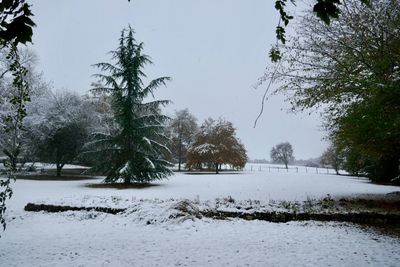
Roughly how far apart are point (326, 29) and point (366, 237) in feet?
22.9

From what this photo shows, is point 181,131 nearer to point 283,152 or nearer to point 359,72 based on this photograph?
point 359,72

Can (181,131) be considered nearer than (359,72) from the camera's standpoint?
No

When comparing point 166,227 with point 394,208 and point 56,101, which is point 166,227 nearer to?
point 394,208

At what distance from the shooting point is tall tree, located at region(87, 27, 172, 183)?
17.2m

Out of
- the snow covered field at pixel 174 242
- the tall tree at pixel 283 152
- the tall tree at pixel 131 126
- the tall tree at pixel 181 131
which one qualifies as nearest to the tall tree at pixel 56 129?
the tall tree at pixel 131 126

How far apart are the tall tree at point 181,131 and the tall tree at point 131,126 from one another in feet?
86.7

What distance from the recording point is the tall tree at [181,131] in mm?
44812

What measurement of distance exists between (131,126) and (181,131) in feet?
91.6

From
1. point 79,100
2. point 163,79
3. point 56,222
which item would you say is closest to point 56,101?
point 79,100

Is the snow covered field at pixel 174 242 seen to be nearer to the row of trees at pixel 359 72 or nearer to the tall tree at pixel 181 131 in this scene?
the row of trees at pixel 359 72

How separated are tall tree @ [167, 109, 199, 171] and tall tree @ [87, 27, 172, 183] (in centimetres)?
2643

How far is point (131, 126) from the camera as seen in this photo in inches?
679

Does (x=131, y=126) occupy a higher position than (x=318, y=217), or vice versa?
(x=131, y=126)

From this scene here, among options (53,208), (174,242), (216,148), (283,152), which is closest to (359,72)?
(174,242)
